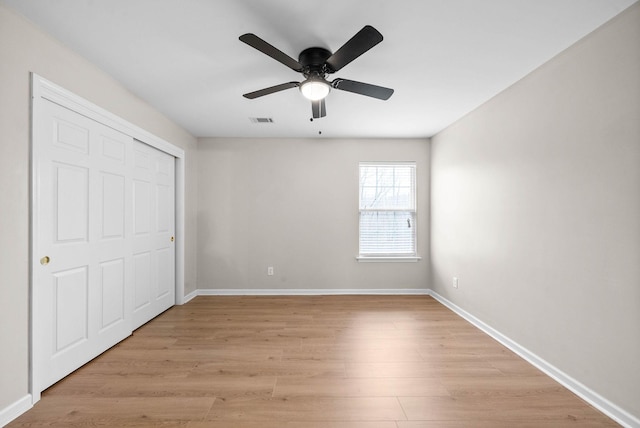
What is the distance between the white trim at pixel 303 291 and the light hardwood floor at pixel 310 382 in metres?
1.14

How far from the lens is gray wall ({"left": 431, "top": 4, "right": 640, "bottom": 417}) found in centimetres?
175

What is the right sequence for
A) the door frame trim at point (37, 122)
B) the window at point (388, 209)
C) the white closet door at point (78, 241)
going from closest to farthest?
1. the door frame trim at point (37, 122)
2. the white closet door at point (78, 241)
3. the window at point (388, 209)

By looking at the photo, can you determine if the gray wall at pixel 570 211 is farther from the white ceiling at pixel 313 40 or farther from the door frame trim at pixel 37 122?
the door frame trim at pixel 37 122

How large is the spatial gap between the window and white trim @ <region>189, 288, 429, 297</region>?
568 millimetres

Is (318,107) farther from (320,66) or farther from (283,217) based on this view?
(283,217)

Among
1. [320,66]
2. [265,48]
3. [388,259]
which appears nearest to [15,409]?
[265,48]

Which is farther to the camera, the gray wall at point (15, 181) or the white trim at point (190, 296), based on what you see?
the white trim at point (190, 296)

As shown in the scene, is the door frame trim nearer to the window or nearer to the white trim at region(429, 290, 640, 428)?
the window

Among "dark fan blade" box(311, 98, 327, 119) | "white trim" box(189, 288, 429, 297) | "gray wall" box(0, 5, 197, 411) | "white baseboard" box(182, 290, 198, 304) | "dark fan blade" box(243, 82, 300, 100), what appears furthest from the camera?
"white trim" box(189, 288, 429, 297)

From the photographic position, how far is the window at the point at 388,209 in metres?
4.65

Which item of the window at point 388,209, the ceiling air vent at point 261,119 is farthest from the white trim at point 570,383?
the ceiling air vent at point 261,119

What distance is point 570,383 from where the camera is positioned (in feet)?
6.88

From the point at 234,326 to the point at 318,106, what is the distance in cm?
253

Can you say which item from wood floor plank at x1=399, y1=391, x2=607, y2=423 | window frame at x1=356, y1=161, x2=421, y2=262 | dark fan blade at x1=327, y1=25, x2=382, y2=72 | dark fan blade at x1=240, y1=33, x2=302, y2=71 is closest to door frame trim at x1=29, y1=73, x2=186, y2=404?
dark fan blade at x1=240, y1=33, x2=302, y2=71
